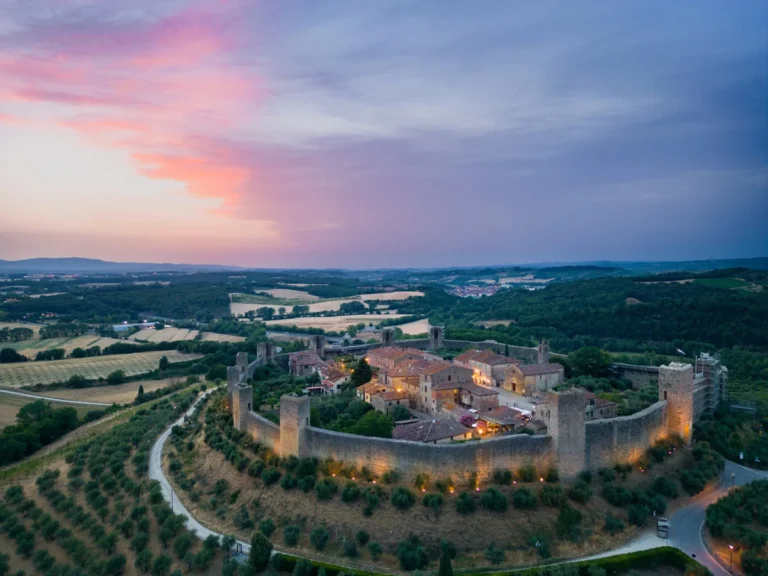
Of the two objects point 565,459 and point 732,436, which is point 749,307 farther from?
point 565,459

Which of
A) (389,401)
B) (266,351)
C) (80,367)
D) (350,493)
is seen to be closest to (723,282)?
(389,401)

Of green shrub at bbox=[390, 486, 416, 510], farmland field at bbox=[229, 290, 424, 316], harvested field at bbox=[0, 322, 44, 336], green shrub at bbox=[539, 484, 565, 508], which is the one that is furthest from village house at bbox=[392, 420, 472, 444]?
farmland field at bbox=[229, 290, 424, 316]

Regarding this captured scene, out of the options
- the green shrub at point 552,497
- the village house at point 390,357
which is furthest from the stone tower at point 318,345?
the green shrub at point 552,497

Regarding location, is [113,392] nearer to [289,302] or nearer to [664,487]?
[664,487]

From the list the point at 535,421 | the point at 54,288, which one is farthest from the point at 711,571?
the point at 54,288

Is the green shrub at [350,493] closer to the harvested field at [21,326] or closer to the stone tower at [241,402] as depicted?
the stone tower at [241,402]

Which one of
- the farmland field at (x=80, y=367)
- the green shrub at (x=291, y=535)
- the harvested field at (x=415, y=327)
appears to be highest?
the harvested field at (x=415, y=327)
